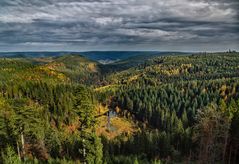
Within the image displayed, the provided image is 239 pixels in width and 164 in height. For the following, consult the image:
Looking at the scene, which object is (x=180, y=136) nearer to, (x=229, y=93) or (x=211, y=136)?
(x=211, y=136)

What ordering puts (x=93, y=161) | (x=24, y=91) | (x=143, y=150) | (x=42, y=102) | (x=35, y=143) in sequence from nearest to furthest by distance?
1. (x=93, y=161)
2. (x=35, y=143)
3. (x=143, y=150)
4. (x=42, y=102)
5. (x=24, y=91)

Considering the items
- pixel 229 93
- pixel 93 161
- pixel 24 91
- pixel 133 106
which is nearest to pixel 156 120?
pixel 133 106

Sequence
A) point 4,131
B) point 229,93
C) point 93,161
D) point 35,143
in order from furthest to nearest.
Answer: point 229,93 → point 35,143 → point 4,131 → point 93,161

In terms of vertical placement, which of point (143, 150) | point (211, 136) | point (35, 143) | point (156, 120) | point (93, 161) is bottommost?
point (156, 120)

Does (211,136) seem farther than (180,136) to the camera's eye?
No

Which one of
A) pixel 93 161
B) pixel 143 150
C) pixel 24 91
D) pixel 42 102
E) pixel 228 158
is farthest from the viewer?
pixel 24 91

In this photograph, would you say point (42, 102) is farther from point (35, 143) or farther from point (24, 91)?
point (35, 143)

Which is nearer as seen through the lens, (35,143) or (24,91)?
(35,143)

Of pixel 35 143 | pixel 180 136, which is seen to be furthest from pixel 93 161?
pixel 180 136

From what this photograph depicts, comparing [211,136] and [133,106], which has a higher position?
[211,136]
